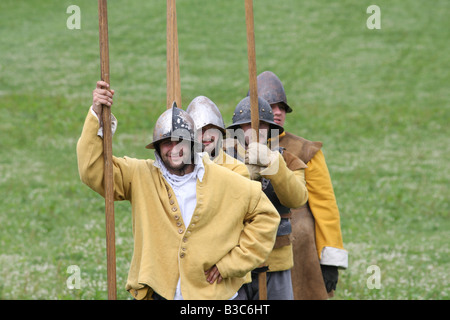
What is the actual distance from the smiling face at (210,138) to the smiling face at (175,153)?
77 centimetres

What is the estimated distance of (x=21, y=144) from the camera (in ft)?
58.4

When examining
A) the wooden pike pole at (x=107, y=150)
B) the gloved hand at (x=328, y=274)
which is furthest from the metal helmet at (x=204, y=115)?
the gloved hand at (x=328, y=274)

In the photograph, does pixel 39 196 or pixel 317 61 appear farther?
pixel 317 61

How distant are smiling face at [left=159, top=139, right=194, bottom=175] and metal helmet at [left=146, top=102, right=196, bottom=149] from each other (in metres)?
0.05

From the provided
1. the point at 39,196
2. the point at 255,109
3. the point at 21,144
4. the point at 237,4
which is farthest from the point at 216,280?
the point at 237,4

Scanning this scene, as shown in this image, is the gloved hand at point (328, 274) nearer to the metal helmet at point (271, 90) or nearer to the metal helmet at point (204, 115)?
the metal helmet at point (271, 90)

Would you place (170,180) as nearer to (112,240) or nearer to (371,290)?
(112,240)

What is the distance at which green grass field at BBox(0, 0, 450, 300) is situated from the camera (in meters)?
11.2

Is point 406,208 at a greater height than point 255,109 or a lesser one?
lesser

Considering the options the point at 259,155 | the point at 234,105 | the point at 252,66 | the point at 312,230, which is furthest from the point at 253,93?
the point at 234,105

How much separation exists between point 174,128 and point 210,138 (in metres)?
0.94

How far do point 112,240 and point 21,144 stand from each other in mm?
13763

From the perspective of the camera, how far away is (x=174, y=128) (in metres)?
4.70

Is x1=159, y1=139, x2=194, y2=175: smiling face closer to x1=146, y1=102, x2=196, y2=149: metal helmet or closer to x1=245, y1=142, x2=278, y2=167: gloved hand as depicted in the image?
x1=146, y1=102, x2=196, y2=149: metal helmet
